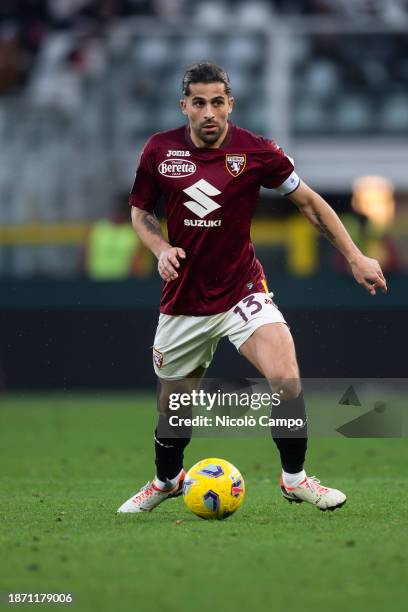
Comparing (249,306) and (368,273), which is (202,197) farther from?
(368,273)

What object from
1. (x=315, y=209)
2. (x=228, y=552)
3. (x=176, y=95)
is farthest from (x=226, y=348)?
(x=228, y=552)

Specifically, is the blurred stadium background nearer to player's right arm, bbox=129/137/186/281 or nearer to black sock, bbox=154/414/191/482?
black sock, bbox=154/414/191/482

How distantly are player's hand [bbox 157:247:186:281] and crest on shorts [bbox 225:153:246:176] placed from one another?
61 centimetres

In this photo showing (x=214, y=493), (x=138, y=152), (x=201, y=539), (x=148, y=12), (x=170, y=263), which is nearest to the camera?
(x=201, y=539)

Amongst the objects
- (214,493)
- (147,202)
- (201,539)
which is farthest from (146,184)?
(201,539)

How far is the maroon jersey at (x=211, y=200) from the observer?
7.21 m

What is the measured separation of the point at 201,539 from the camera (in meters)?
6.27

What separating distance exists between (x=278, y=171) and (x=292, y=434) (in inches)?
56.3

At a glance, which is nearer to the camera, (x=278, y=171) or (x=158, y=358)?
(x=278, y=171)

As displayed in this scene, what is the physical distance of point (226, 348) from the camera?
49.4 ft

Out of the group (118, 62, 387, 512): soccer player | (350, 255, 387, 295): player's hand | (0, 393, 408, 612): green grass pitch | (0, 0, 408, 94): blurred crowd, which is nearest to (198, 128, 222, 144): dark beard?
(118, 62, 387, 512): soccer player

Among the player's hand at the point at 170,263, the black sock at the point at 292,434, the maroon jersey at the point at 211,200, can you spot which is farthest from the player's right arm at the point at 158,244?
the black sock at the point at 292,434

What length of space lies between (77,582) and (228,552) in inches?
34.7
